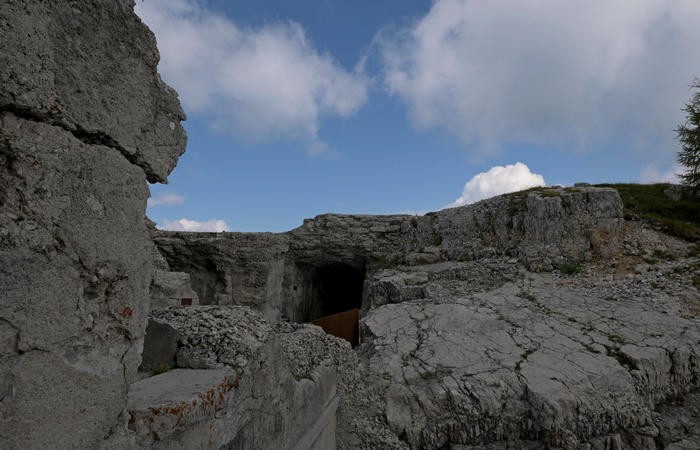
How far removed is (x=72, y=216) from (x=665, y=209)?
14495 mm

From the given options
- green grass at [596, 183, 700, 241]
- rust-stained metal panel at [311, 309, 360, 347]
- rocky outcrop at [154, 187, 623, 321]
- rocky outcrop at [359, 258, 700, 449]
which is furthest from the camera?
green grass at [596, 183, 700, 241]

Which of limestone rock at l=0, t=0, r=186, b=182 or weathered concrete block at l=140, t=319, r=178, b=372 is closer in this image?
limestone rock at l=0, t=0, r=186, b=182

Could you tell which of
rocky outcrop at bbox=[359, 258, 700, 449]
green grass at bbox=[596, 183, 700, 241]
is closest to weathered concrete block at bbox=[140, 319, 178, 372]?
rocky outcrop at bbox=[359, 258, 700, 449]

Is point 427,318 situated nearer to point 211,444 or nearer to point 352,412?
point 352,412

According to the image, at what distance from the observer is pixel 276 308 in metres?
11.9

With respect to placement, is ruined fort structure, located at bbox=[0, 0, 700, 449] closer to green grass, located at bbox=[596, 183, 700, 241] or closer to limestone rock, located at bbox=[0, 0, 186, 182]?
limestone rock, located at bbox=[0, 0, 186, 182]

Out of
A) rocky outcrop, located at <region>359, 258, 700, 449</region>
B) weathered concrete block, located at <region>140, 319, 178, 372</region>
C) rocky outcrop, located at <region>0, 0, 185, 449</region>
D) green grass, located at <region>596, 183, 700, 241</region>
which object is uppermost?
green grass, located at <region>596, 183, 700, 241</region>

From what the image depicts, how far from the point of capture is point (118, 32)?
168 centimetres

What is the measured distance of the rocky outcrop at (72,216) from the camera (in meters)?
1.26

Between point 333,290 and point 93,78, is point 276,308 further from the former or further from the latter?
point 93,78

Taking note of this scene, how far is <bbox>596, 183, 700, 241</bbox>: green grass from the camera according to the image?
9.19m

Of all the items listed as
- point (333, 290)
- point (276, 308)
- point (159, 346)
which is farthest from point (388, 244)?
point (159, 346)

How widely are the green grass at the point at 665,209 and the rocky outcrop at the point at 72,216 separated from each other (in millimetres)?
11521

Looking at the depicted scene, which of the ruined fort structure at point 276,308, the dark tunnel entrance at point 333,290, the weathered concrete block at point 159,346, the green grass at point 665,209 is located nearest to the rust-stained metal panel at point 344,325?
the ruined fort structure at point 276,308
